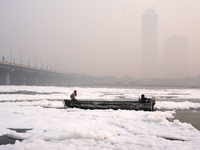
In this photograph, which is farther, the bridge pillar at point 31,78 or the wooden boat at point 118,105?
the bridge pillar at point 31,78

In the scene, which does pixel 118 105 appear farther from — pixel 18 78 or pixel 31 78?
pixel 31 78

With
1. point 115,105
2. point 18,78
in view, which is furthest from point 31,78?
point 115,105

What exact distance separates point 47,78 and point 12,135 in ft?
547

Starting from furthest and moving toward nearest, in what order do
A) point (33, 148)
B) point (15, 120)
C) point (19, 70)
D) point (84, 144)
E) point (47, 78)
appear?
point (47, 78) < point (19, 70) < point (15, 120) < point (84, 144) < point (33, 148)

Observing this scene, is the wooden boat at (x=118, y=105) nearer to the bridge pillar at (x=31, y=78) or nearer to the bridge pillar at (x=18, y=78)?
the bridge pillar at (x=18, y=78)

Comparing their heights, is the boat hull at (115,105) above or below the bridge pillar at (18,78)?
below

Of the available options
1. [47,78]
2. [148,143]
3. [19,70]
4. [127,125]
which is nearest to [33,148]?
[148,143]

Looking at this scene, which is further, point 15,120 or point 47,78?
point 47,78

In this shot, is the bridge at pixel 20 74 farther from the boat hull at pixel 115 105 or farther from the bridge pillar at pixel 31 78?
the boat hull at pixel 115 105

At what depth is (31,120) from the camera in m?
14.7

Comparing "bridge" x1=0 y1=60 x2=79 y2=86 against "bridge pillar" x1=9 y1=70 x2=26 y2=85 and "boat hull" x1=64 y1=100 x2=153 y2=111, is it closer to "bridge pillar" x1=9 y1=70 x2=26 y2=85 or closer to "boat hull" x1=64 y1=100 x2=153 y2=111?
"bridge pillar" x1=9 y1=70 x2=26 y2=85

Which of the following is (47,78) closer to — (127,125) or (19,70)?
(19,70)

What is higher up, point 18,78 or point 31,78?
point 31,78

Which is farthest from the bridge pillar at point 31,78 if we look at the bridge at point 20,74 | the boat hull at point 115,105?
the boat hull at point 115,105
